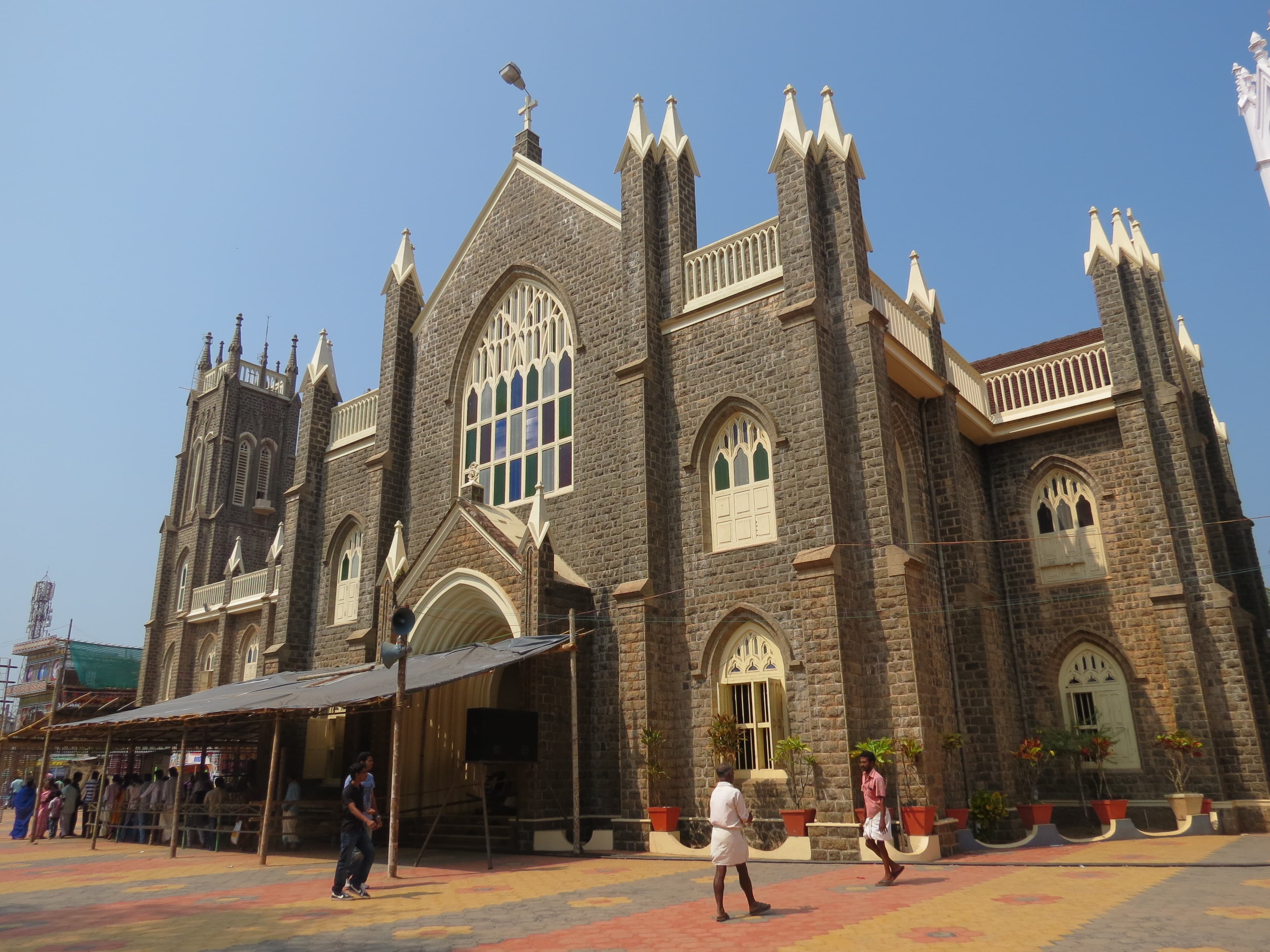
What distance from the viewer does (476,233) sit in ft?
72.9

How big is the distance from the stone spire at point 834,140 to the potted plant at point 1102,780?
35.8 feet

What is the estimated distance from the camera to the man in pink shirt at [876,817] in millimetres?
10203

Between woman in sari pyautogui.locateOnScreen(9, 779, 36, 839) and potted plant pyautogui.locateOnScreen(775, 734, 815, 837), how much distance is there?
60.8ft

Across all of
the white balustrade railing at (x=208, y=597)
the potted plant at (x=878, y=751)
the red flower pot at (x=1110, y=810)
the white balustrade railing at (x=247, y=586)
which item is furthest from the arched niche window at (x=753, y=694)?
the white balustrade railing at (x=208, y=597)

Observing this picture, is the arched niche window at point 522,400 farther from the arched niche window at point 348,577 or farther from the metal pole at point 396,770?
the metal pole at point 396,770

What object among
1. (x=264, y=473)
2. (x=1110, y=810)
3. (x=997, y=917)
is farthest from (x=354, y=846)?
Answer: (x=264, y=473)

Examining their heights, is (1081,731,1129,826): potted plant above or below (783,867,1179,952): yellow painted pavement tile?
above

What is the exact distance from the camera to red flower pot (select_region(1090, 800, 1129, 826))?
15.7 metres

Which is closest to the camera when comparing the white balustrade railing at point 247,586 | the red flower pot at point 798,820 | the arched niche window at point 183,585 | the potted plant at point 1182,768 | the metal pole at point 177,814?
the red flower pot at point 798,820

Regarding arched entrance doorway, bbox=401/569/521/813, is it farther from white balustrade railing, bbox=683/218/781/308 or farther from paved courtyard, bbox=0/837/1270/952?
white balustrade railing, bbox=683/218/781/308

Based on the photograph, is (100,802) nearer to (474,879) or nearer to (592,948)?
(474,879)

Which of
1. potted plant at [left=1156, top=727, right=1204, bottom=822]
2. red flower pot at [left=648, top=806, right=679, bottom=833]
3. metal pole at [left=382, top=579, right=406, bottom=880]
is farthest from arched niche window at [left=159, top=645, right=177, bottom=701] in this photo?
potted plant at [left=1156, top=727, right=1204, bottom=822]

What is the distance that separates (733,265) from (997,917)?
11913 mm

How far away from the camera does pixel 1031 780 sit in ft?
57.6
